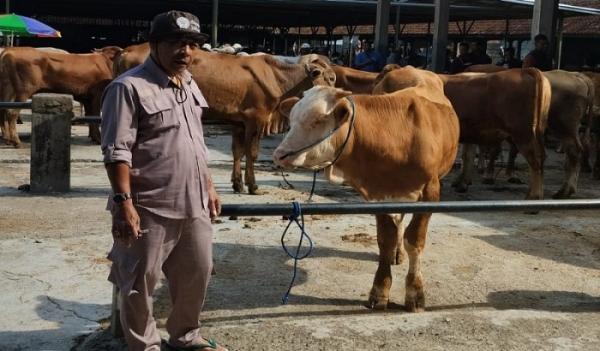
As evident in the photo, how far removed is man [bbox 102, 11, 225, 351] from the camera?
3211 millimetres

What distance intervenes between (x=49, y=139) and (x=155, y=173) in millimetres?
5174

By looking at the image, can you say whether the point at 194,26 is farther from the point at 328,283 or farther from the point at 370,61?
the point at 370,61

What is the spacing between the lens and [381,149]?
471cm

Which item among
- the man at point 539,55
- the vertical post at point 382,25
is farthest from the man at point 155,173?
the vertical post at point 382,25

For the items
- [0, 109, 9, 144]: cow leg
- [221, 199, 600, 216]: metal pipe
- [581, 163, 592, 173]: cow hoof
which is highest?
[221, 199, 600, 216]: metal pipe

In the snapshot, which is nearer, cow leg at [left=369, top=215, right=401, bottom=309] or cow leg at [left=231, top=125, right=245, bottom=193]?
cow leg at [left=369, top=215, right=401, bottom=309]

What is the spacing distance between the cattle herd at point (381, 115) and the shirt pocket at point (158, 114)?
3.76 feet

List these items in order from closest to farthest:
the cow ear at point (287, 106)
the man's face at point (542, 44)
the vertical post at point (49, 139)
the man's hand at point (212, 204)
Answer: the man's hand at point (212, 204), the cow ear at point (287, 106), the vertical post at point (49, 139), the man's face at point (542, 44)

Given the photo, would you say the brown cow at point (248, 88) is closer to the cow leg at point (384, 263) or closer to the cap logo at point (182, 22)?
the cow leg at point (384, 263)

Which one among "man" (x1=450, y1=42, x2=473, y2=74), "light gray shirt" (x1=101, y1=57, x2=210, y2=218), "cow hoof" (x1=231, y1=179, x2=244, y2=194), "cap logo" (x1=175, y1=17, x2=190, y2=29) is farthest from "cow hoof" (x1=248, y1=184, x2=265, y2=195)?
"man" (x1=450, y1=42, x2=473, y2=74)

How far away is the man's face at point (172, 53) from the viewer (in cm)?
335

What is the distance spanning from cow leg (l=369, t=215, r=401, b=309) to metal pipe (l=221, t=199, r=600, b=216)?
0.89 meters

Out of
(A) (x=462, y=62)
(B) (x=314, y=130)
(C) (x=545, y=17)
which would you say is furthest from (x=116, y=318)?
(A) (x=462, y=62)

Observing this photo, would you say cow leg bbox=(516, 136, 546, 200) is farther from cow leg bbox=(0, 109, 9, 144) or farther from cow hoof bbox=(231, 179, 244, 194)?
cow leg bbox=(0, 109, 9, 144)
